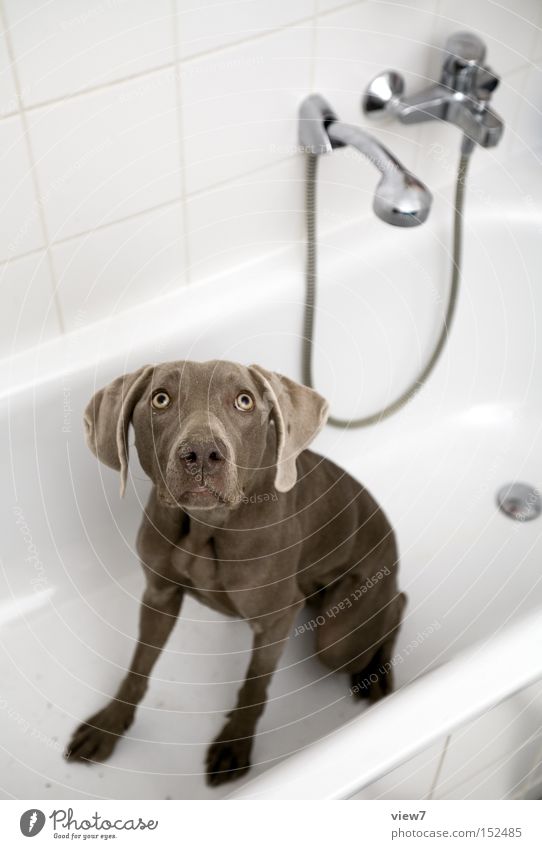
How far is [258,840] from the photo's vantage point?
38.7 inches

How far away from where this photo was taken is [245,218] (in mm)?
1569

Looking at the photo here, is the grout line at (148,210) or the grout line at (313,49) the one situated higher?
the grout line at (313,49)

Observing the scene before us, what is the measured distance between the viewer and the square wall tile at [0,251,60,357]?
135cm

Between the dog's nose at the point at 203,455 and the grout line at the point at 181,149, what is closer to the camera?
the dog's nose at the point at 203,455

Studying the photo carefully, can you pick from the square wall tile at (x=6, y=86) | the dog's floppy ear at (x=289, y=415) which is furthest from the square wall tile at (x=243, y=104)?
the dog's floppy ear at (x=289, y=415)

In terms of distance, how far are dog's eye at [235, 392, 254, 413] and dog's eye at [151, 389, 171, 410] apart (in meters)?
0.09

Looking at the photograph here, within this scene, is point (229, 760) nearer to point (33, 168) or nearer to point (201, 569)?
point (201, 569)

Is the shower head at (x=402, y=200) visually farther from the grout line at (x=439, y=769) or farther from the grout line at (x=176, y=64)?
the grout line at (x=439, y=769)

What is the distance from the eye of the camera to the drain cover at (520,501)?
1891 mm

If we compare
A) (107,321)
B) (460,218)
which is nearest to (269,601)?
(107,321)

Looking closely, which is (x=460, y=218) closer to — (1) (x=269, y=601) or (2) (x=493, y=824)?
(1) (x=269, y=601)

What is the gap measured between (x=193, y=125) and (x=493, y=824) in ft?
3.70

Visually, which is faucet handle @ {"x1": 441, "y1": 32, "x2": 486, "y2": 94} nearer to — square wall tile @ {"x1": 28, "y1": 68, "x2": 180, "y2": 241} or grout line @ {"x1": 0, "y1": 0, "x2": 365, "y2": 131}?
grout line @ {"x1": 0, "y1": 0, "x2": 365, "y2": 131}

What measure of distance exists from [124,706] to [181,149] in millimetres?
954
